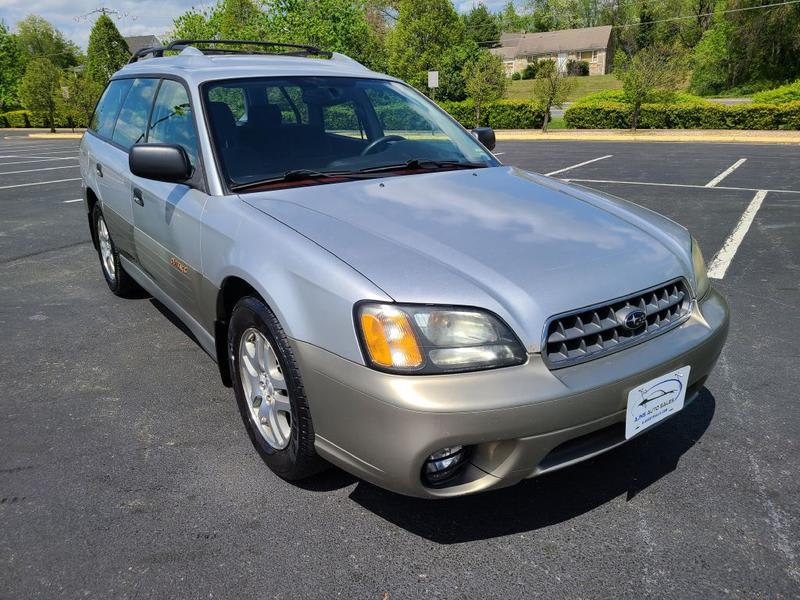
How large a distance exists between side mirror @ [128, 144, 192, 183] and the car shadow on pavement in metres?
1.58

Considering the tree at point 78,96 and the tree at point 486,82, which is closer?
the tree at point 486,82

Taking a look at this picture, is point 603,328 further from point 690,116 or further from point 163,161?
point 690,116

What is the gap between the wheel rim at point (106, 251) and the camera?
4.79m

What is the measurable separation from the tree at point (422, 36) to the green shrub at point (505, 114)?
368 inches

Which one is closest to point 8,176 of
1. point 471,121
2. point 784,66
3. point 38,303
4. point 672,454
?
point 38,303

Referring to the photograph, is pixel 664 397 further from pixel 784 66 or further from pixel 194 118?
pixel 784 66

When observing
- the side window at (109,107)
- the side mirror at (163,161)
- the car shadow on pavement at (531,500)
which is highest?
the side window at (109,107)

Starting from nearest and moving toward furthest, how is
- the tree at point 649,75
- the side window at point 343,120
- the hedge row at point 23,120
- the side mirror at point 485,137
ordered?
the side window at point 343,120 < the side mirror at point 485,137 < the tree at point 649,75 < the hedge row at point 23,120

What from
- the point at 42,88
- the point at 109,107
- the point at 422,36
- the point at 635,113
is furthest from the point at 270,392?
the point at 42,88

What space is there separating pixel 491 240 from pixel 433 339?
0.54 meters

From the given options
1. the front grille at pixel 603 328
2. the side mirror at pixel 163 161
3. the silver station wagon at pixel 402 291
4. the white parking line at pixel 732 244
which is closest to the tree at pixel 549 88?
the white parking line at pixel 732 244

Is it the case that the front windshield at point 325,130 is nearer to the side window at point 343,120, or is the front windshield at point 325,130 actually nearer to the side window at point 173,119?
the side window at point 343,120

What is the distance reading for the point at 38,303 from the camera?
16.1 feet

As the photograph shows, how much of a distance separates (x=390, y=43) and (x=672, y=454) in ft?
133
